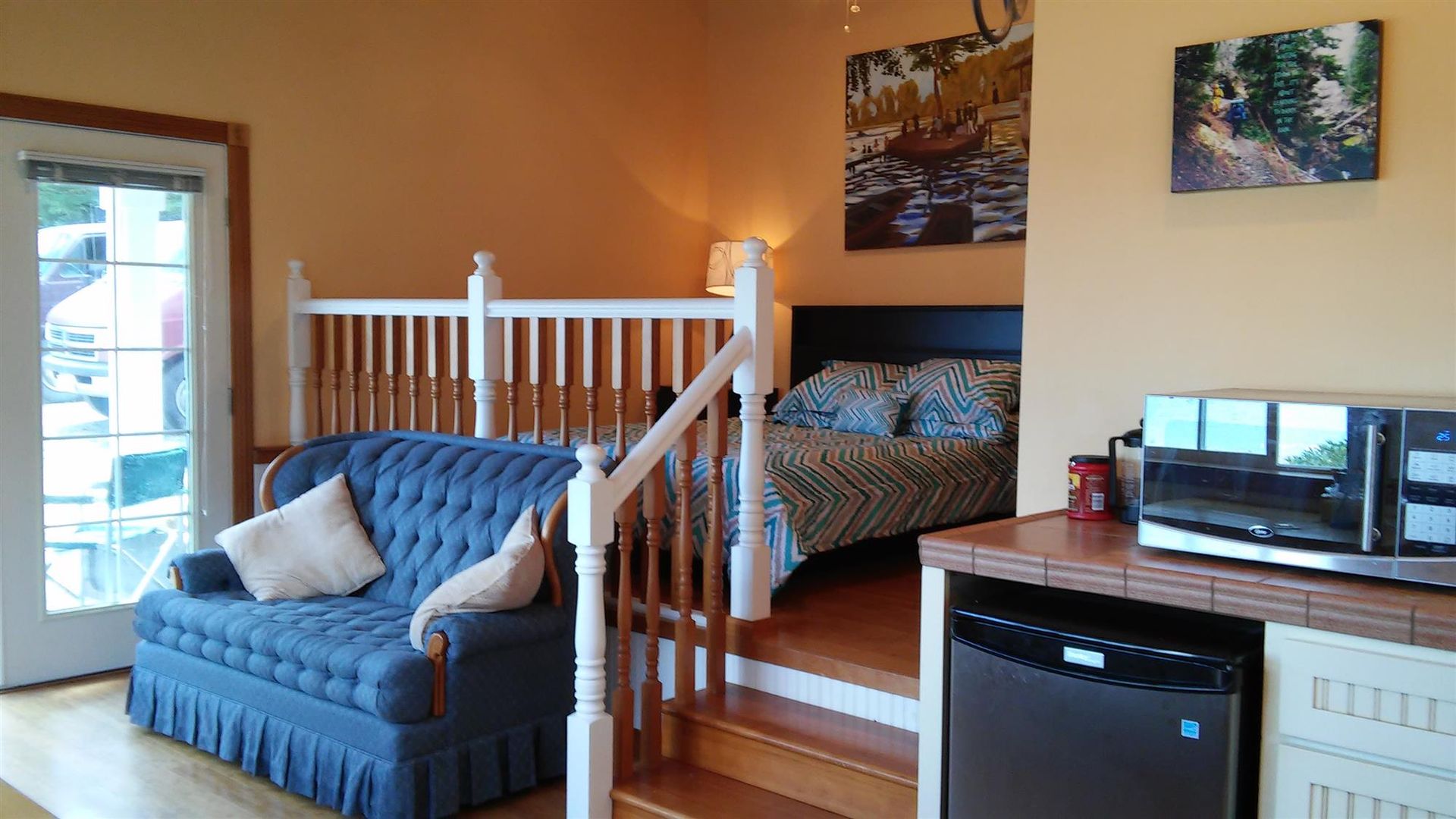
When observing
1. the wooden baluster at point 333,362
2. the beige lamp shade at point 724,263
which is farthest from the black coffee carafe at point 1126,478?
the beige lamp shade at point 724,263

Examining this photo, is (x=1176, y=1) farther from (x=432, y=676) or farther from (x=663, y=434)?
(x=432, y=676)

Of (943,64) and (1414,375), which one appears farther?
(943,64)

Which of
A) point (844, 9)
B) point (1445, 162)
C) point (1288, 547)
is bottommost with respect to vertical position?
point (1288, 547)

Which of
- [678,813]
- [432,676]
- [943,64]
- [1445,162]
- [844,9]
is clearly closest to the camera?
[1445,162]

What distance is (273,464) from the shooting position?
4.13 m

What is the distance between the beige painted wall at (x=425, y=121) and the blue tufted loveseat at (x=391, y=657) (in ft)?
3.90

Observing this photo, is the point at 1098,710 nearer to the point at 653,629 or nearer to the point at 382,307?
the point at 653,629

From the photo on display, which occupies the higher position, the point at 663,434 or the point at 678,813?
the point at 663,434

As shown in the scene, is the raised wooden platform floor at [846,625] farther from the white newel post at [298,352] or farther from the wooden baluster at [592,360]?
the white newel post at [298,352]

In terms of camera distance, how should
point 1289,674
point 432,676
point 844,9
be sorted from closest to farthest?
point 1289,674 < point 432,676 < point 844,9

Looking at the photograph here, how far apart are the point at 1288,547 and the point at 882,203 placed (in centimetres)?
428

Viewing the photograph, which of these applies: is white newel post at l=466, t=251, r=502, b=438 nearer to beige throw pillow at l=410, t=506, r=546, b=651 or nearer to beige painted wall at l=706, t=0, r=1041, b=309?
beige throw pillow at l=410, t=506, r=546, b=651

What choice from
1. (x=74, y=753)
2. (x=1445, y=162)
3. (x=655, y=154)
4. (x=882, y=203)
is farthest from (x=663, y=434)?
(x=655, y=154)

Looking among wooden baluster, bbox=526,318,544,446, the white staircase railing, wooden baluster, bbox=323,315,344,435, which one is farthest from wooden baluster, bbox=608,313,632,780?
wooden baluster, bbox=323,315,344,435
